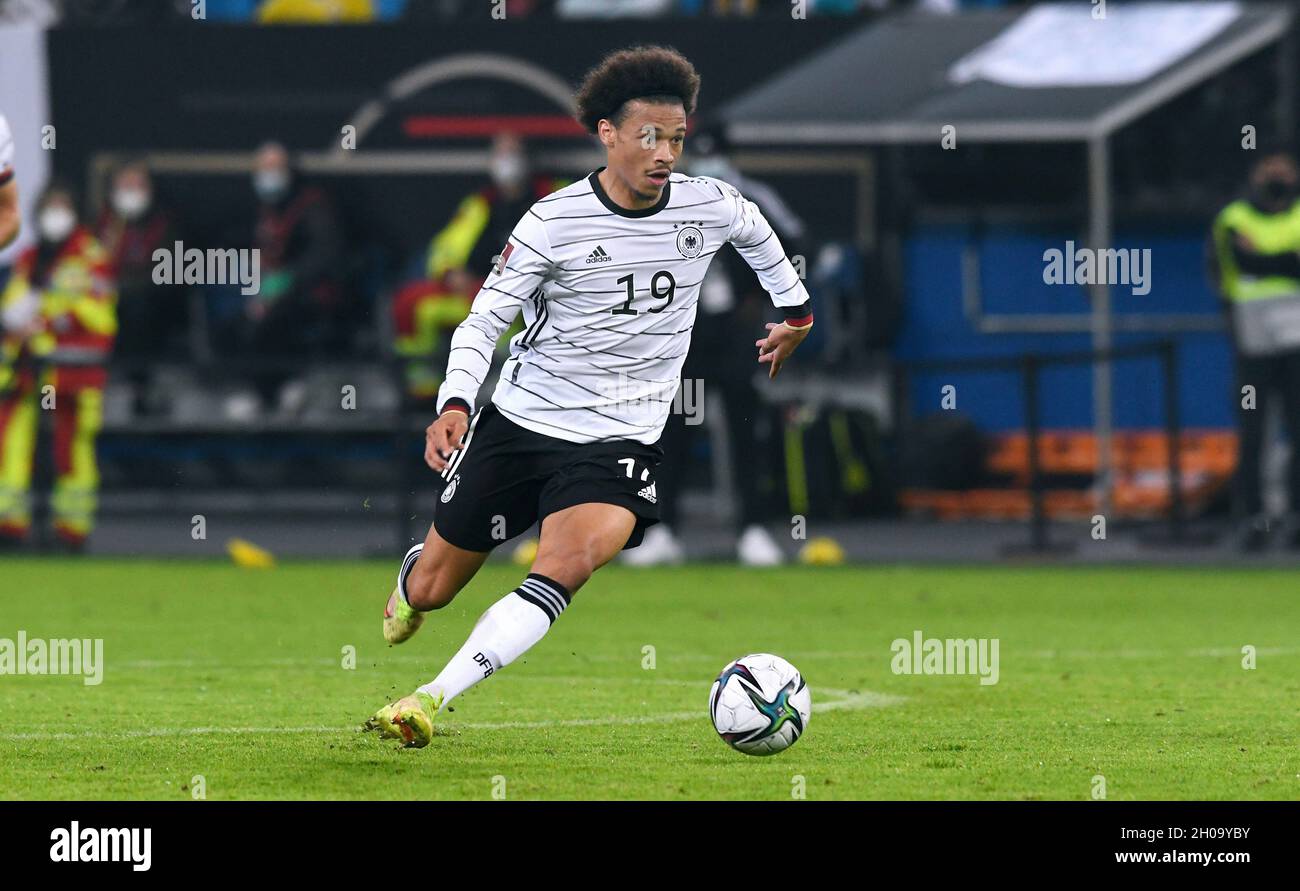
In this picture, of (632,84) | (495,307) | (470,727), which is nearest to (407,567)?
(470,727)

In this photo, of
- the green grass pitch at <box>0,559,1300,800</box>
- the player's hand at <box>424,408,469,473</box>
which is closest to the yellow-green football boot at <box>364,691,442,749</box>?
the green grass pitch at <box>0,559,1300,800</box>

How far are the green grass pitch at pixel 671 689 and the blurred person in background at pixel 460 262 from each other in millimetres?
3252

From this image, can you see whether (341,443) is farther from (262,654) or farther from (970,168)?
(262,654)

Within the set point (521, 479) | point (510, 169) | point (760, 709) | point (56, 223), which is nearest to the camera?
point (760, 709)

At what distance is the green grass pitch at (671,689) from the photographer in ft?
23.6

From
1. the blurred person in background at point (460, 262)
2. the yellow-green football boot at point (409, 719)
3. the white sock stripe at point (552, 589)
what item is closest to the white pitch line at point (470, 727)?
the white sock stripe at point (552, 589)

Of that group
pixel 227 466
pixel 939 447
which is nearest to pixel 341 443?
pixel 227 466

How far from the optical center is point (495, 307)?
311 inches

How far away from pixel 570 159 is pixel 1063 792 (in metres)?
14.3

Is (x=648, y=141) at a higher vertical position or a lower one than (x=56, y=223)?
lower

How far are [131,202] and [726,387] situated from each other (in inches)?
274

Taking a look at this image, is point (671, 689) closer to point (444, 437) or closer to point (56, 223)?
point (444, 437)

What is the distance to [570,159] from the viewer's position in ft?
68.0
